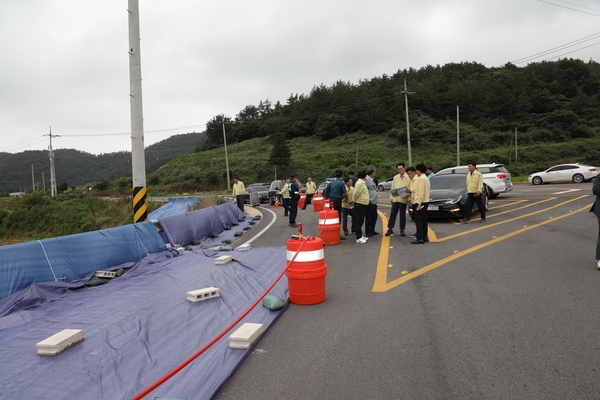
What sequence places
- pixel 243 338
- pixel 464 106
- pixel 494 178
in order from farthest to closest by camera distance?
pixel 464 106, pixel 494 178, pixel 243 338

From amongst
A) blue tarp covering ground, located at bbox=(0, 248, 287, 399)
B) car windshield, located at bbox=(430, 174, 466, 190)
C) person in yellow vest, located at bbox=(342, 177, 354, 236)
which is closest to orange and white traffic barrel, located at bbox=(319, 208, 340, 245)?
person in yellow vest, located at bbox=(342, 177, 354, 236)

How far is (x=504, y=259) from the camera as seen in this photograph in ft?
25.0

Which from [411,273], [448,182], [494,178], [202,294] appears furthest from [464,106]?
[202,294]

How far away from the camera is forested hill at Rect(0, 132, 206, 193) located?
4296 inches

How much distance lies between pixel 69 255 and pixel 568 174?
3180cm

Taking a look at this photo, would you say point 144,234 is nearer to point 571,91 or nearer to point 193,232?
point 193,232

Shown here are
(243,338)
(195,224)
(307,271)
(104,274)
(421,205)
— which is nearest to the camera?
(243,338)

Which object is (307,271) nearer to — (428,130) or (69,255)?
(69,255)

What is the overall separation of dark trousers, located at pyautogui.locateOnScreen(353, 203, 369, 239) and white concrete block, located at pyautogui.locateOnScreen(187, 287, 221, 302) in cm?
527

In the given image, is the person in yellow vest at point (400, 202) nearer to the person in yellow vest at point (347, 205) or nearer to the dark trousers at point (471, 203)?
the person in yellow vest at point (347, 205)

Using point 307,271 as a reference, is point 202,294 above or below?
below

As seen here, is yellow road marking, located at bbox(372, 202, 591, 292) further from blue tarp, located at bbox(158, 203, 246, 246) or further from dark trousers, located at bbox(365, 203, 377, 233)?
blue tarp, located at bbox(158, 203, 246, 246)

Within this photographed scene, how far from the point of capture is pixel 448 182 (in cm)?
1403

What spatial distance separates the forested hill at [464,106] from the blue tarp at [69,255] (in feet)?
186
